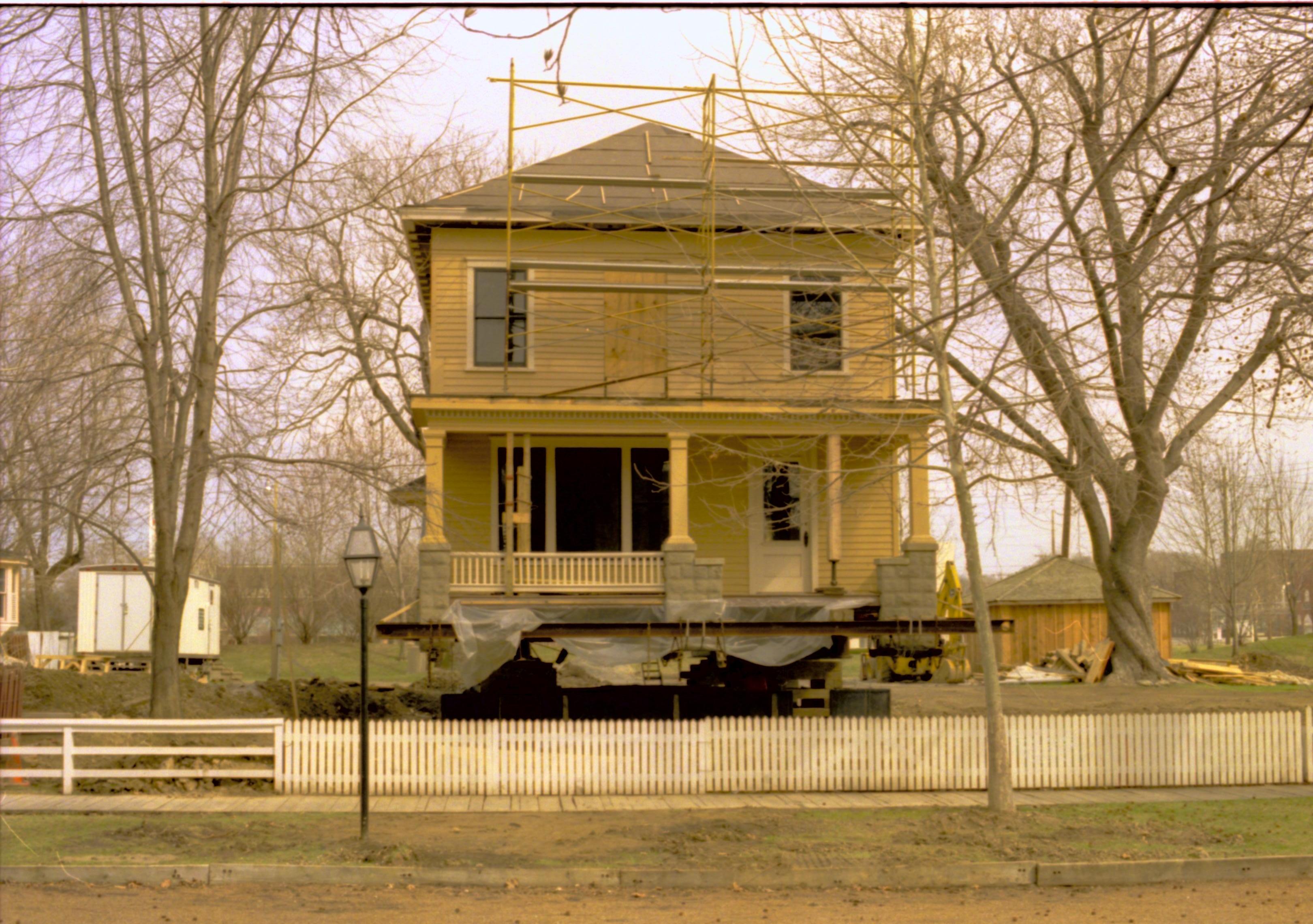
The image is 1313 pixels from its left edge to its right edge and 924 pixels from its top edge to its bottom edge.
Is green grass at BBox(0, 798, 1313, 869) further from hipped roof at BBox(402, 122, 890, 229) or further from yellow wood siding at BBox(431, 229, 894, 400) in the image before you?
hipped roof at BBox(402, 122, 890, 229)

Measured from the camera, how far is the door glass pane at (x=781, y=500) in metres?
21.9

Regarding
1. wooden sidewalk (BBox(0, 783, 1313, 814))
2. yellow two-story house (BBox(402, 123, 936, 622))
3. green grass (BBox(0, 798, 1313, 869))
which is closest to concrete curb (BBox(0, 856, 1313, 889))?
green grass (BBox(0, 798, 1313, 869))

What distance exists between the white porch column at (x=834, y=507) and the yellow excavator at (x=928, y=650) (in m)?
1.52

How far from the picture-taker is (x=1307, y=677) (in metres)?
36.9

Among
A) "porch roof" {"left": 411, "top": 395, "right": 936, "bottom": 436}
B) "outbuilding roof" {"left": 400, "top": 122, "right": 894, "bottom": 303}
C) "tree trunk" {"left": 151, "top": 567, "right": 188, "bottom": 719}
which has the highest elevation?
"outbuilding roof" {"left": 400, "top": 122, "right": 894, "bottom": 303}

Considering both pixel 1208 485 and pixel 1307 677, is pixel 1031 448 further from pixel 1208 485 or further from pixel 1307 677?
pixel 1208 485

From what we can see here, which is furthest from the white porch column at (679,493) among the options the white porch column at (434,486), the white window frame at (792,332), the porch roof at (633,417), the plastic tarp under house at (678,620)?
the white porch column at (434,486)

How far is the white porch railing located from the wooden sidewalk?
3864 millimetres

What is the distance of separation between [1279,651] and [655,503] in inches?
1387

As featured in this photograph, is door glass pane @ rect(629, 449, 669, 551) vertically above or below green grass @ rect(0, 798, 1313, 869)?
above

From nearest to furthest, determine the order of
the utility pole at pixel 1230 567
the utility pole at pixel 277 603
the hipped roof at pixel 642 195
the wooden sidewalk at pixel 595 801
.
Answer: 1. the wooden sidewalk at pixel 595 801
2. the hipped roof at pixel 642 195
3. the utility pole at pixel 277 603
4. the utility pole at pixel 1230 567

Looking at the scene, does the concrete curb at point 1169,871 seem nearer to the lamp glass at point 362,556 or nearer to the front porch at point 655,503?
the front porch at point 655,503

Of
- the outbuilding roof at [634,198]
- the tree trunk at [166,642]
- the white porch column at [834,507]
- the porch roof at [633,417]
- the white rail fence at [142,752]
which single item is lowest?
the white rail fence at [142,752]

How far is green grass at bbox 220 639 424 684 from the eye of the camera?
162ft
